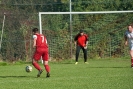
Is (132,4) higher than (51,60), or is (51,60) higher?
(132,4)

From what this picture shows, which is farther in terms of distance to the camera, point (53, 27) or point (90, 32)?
point (90, 32)

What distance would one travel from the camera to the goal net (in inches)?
1291

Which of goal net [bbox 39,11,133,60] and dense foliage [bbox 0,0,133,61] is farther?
goal net [bbox 39,11,133,60]

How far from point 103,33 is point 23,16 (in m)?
5.24

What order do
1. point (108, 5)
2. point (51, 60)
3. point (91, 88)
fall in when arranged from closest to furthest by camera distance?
point (91, 88) → point (51, 60) → point (108, 5)

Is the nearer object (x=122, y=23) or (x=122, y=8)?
(x=122, y=23)

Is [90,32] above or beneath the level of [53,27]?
beneath

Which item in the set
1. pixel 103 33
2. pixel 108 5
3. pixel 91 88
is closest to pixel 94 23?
pixel 103 33

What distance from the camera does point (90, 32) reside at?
112ft

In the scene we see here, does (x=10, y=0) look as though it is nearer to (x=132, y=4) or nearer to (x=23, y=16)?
(x=23, y=16)

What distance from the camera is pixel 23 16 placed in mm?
33156

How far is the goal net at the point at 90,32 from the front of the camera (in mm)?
32781

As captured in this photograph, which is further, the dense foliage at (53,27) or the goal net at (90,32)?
the goal net at (90,32)

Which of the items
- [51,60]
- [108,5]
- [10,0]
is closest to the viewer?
[51,60]
